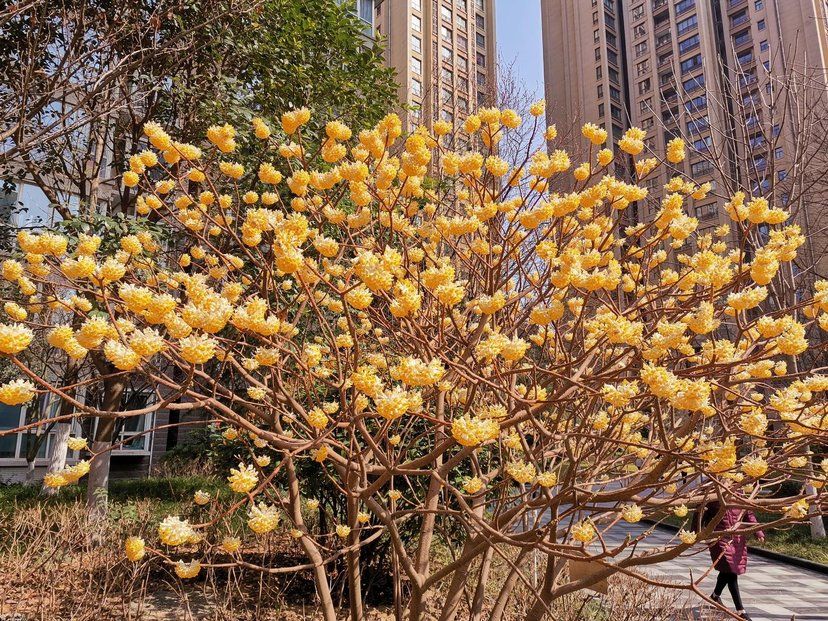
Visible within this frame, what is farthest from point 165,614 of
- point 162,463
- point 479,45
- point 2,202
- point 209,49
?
point 479,45

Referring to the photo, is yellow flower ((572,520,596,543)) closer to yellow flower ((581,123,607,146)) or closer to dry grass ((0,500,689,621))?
dry grass ((0,500,689,621))

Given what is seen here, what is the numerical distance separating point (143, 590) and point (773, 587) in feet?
26.8

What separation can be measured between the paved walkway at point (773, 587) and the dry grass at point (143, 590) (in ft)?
5.19

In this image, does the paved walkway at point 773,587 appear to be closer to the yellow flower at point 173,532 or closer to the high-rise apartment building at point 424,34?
the yellow flower at point 173,532

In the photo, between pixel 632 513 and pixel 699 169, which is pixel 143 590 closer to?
pixel 632 513

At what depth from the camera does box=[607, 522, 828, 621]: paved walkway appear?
6.12 meters

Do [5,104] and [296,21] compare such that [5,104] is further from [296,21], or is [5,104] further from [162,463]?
[162,463]

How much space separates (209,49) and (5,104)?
2413 millimetres

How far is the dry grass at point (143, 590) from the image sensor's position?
12.5 ft

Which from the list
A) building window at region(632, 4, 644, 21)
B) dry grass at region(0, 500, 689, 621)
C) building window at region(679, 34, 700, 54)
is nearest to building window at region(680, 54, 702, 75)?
building window at region(679, 34, 700, 54)

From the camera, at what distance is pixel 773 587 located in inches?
286

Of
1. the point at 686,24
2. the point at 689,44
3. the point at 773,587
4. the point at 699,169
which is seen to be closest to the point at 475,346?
the point at 773,587

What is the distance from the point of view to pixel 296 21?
23.9ft

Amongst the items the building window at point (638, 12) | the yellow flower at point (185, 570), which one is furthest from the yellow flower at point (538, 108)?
the building window at point (638, 12)
